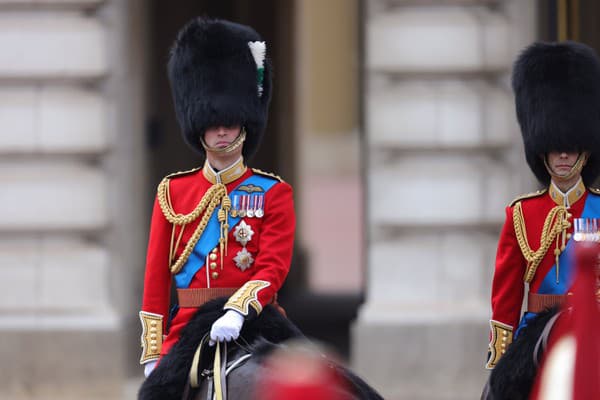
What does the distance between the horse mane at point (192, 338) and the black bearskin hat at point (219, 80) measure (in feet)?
2.14

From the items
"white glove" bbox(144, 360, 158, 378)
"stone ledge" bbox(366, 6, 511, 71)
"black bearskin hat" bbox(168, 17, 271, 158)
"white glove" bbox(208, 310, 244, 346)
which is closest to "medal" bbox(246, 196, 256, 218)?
"black bearskin hat" bbox(168, 17, 271, 158)

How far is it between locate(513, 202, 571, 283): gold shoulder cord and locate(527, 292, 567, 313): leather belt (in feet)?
0.26

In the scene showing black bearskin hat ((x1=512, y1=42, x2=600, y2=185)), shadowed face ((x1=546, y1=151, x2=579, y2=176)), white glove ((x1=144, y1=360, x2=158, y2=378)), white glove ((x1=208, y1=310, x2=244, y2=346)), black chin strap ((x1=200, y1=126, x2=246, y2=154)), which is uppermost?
black bearskin hat ((x1=512, y1=42, x2=600, y2=185))

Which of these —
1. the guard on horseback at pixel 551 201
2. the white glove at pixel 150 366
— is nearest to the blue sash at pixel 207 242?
the white glove at pixel 150 366

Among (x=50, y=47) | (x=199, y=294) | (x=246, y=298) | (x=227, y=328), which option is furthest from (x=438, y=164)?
(x=227, y=328)

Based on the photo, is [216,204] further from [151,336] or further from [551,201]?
[551,201]

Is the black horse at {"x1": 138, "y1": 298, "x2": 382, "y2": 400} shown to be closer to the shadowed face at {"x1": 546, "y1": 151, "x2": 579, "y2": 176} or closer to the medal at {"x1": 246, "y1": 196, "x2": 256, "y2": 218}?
the medal at {"x1": 246, "y1": 196, "x2": 256, "y2": 218}

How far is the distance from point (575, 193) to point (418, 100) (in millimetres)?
3615

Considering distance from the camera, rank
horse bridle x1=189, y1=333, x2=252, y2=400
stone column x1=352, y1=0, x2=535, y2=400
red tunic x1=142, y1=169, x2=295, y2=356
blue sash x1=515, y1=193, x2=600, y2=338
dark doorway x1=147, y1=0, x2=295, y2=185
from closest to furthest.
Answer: horse bridle x1=189, y1=333, x2=252, y2=400
red tunic x1=142, y1=169, x2=295, y2=356
blue sash x1=515, y1=193, x2=600, y2=338
stone column x1=352, y1=0, x2=535, y2=400
dark doorway x1=147, y1=0, x2=295, y2=185

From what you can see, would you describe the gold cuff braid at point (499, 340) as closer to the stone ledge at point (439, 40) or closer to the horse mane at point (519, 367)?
the horse mane at point (519, 367)

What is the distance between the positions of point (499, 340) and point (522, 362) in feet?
1.34

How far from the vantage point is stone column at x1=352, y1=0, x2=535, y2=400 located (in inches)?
352

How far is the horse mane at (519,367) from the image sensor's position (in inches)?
198

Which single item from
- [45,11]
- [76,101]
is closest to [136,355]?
[76,101]
